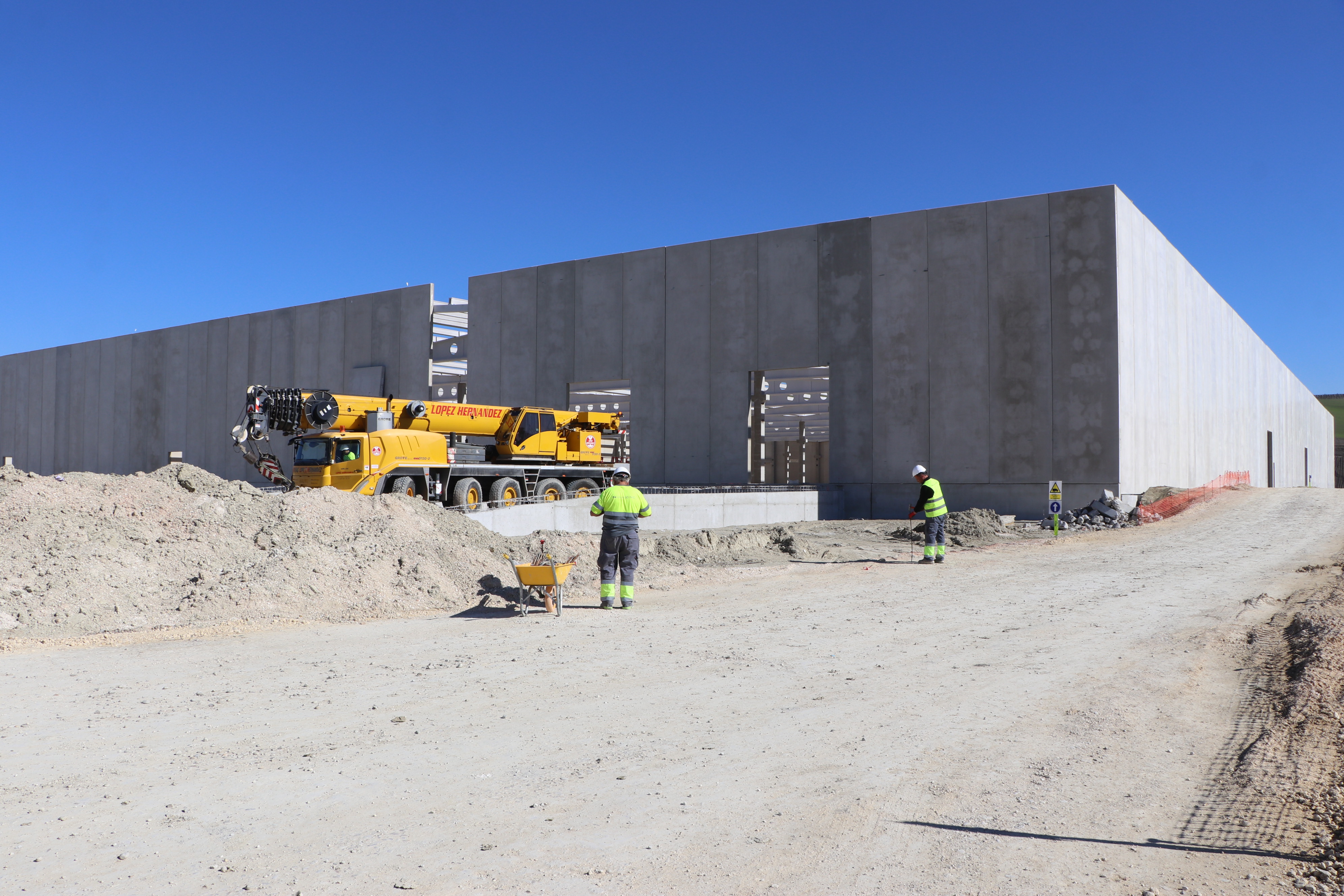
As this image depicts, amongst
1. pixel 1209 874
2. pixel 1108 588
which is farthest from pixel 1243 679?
pixel 1108 588

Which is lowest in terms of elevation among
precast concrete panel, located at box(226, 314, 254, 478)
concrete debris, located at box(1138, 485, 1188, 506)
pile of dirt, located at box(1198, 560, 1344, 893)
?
pile of dirt, located at box(1198, 560, 1344, 893)

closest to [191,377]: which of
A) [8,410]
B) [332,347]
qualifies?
[332,347]

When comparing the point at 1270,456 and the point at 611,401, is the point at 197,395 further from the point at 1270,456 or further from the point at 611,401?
the point at 1270,456

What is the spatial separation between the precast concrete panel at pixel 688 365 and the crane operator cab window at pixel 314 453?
13065 mm

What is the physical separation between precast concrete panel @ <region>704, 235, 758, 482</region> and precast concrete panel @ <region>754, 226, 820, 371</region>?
1.00ft

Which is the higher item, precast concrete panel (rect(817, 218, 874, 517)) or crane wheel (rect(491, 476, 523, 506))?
precast concrete panel (rect(817, 218, 874, 517))

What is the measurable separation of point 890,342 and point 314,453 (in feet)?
54.0

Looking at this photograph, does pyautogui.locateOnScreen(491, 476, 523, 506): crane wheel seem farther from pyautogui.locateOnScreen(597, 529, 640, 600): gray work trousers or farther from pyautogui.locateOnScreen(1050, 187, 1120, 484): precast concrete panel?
pyautogui.locateOnScreen(1050, 187, 1120, 484): precast concrete panel

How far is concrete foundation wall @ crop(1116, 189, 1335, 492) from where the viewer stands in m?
25.7

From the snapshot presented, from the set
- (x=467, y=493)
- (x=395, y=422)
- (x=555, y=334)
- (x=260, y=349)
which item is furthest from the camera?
(x=260, y=349)

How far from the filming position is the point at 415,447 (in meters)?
20.9

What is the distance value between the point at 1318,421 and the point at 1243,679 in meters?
84.6

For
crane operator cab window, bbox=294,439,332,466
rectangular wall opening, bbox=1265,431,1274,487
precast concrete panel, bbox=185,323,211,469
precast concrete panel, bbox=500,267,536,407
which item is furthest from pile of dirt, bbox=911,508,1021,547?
rectangular wall opening, bbox=1265,431,1274,487

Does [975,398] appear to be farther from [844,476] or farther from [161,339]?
[161,339]
